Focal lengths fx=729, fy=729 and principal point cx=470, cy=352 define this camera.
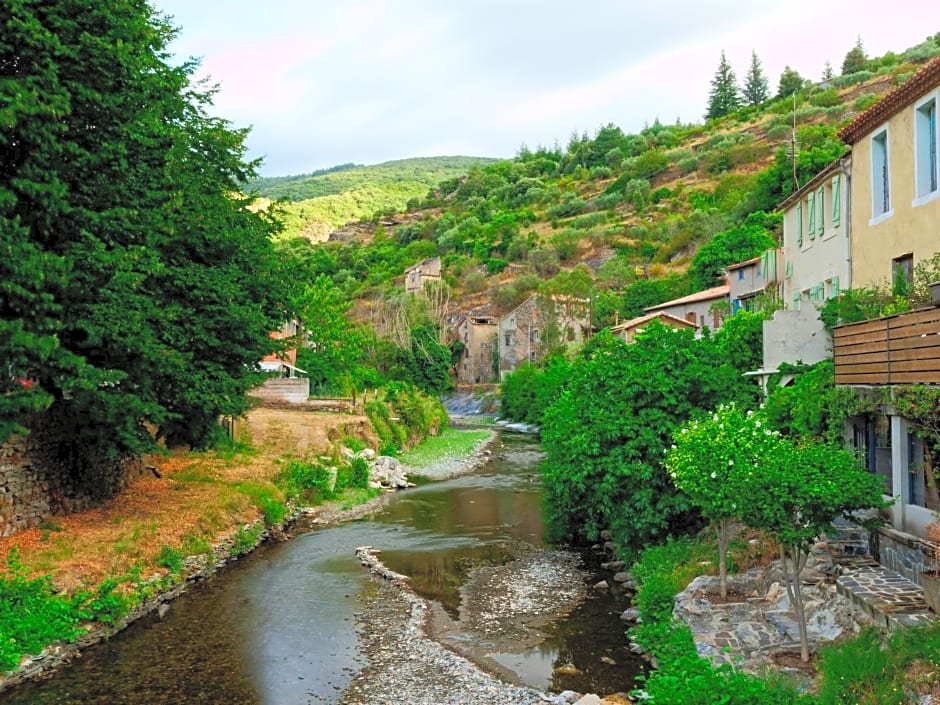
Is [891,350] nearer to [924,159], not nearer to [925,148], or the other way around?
[924,159]

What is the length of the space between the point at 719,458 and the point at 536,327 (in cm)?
6382

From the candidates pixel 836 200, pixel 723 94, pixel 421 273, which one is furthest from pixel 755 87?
pixel 836 200

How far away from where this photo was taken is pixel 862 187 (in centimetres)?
1791

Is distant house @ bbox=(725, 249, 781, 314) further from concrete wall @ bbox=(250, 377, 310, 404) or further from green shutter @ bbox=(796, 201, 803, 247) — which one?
concrete wall @ bbox=(250, 377, 310, 404)

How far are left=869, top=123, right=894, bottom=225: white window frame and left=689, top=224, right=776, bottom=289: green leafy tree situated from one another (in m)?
35.3

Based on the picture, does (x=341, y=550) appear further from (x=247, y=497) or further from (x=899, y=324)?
(x=899, y=324)

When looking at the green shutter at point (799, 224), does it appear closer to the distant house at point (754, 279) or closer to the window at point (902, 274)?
the distant house at point (754, 279)

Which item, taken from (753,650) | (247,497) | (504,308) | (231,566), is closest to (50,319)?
(231,566)

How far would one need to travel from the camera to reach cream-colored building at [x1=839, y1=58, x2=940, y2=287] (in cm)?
1448

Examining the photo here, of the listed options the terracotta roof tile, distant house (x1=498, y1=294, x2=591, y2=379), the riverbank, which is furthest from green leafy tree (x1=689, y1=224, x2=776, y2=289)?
the riverbank

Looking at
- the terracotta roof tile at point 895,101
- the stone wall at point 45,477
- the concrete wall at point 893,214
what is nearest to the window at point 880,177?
the concrete wall at point 893,214

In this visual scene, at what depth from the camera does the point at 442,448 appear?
44.5 m

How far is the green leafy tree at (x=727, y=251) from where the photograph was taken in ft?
173

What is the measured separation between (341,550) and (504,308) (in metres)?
69.9
